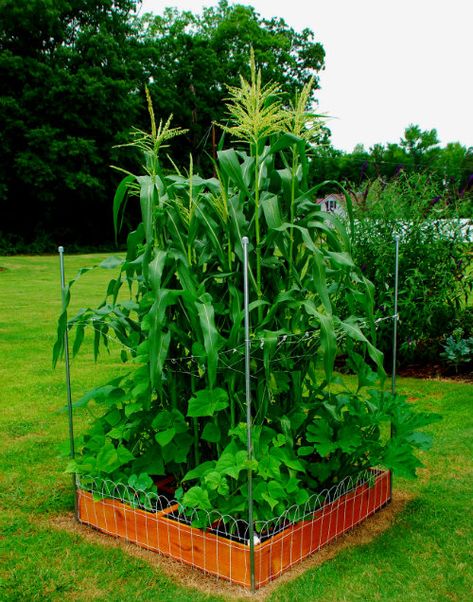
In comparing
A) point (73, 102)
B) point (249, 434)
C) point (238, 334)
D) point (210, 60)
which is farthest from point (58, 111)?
point (249, 434)

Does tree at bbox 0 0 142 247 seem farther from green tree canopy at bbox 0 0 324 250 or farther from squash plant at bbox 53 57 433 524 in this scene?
squash plant at bbox 53 57 433 524

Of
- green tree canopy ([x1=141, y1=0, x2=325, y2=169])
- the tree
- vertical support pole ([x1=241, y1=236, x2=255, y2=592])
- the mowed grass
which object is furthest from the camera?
green tree canopy ([x1=141, y1=0, x2=325, y2=169])

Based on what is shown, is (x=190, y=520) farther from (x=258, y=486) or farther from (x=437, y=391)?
(x=437, y=391)

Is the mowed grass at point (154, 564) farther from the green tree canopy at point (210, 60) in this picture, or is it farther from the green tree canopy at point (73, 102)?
the green tree canopy at point (210, 60)

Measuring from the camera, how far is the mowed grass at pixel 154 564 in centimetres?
287

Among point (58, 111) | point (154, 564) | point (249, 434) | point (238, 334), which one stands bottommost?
point (154, 564)

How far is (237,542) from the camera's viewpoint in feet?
9.69

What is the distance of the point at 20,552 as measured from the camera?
325 cm

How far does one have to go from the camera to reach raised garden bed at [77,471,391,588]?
2932mm

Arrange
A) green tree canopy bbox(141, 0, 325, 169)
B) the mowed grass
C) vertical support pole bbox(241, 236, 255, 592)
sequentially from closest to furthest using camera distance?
1. vertical support pole bbox(241, 236, 255, 592)
2. the mowed grass
3. green tree canopy bbox(141, 0, 325, 169)

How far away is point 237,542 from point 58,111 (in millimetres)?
28340

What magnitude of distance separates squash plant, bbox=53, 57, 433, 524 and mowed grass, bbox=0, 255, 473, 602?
1.28 ft

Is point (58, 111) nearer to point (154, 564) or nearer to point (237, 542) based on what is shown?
point (154, 564)

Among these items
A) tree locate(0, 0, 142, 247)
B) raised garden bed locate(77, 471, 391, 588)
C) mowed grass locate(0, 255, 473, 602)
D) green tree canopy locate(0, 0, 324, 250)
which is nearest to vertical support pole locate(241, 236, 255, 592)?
raised garden bed locate(77, 471, 391, 588)
